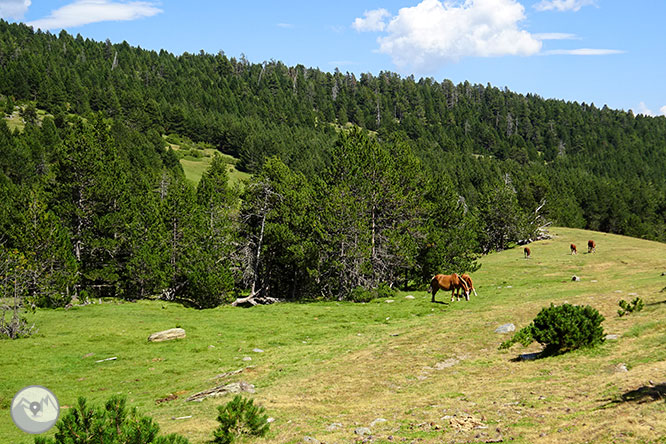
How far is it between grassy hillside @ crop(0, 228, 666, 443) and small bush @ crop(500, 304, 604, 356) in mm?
515

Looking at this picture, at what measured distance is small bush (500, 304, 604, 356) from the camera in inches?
650

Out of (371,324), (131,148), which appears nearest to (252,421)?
(371,324)

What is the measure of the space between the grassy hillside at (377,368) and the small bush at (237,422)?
572 millimetres

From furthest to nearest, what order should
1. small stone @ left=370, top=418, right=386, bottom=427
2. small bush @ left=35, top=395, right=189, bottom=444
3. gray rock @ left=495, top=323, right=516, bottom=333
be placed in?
gray rock @ left=495, top=323, right=516, bottom=333 → small stone @ left=370, top=418, right=386, bottom=427 → small bush @ left=35, top=395, right=189, bottom=444

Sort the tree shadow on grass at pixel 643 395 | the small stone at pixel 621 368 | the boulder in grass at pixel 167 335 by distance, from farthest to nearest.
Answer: the boulder in grass at pixel 167 335 → the small stone at pixel 621 368 → the tree shadow on grass at pixel 643 395

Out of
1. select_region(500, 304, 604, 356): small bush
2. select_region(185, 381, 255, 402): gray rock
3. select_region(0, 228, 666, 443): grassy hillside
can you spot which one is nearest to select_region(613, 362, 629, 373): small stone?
select_region(0, 228, 666, 443): grassy hillside

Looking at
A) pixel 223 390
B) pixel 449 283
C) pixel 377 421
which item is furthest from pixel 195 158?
pixel 377 421

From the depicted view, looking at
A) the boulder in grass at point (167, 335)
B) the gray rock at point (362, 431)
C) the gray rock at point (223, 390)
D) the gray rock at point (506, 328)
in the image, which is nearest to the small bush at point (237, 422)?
the gray rock at point (362, 431)

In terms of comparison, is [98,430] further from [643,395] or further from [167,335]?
[167,335]

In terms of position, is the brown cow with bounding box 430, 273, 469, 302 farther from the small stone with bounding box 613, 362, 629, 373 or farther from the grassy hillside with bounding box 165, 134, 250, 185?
the grassy hillside with bounding box 165, 134, 250, 185

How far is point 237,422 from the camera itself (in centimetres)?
1170

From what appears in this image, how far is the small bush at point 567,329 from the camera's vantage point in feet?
54.1

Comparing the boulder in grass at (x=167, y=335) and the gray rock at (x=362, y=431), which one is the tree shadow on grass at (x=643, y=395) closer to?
the gray rock at (x=362, y=431)

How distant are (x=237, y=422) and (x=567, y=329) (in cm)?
1171
